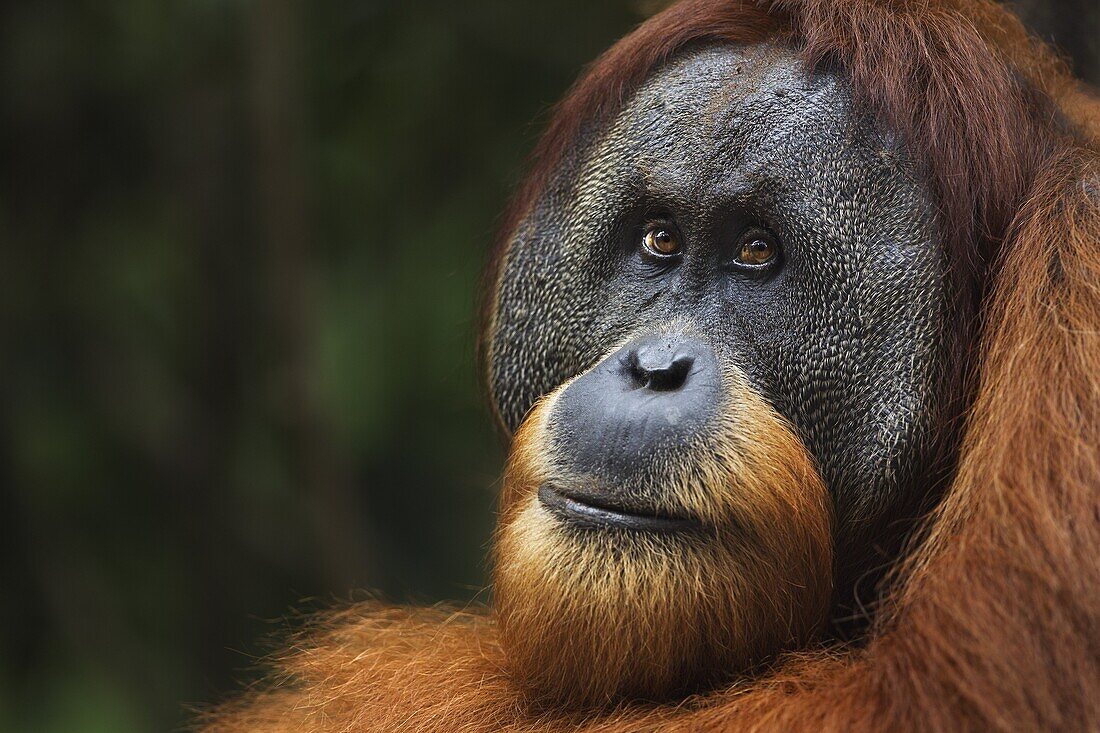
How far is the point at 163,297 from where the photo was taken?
4.43 metres

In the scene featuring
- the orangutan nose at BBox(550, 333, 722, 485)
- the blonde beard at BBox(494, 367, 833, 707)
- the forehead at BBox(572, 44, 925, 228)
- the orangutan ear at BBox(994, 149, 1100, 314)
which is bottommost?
the blonde beard at BBox(494, 367, 833, 707)

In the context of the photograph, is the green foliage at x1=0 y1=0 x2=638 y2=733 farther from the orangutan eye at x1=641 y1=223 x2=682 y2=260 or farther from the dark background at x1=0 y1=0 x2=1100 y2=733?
the orangutan eye at x1=641 y1=223 x2=682 y2=260

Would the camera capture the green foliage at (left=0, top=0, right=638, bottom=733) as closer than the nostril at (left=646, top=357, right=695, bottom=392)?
No

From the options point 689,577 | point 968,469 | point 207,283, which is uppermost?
A: point 207,283

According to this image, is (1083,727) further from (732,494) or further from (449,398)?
(449,398)

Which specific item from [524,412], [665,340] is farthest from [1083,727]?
[524,412]

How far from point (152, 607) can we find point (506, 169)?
6.67 ft

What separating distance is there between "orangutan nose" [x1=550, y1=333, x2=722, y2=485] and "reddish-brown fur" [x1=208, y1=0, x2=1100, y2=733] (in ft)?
1.16

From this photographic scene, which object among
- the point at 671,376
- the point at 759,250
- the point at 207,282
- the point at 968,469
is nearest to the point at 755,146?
the point at 759,250

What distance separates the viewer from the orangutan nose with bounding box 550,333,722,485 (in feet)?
5.68

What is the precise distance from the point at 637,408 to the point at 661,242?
0.37 metres

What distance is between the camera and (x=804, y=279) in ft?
6.22

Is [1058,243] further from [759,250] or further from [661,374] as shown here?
[661,374]

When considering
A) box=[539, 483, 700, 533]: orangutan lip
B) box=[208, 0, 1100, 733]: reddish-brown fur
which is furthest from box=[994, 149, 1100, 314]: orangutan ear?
box=[539, 483, 700, 533]: orangutan lip
